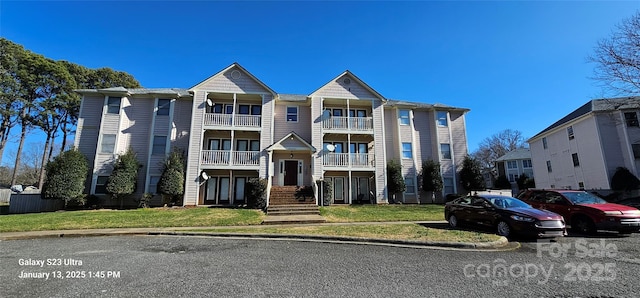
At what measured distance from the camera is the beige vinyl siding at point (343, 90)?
21.1 meters

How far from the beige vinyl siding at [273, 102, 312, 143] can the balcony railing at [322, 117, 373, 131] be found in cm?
172

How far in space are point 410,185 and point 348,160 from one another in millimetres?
5838

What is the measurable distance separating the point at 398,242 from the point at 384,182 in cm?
1235

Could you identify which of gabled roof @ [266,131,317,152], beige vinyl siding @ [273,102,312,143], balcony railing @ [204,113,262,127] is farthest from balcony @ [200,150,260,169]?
beige vinyl siding @ [273,102,312,143]

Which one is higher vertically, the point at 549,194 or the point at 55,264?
the point at 549,194

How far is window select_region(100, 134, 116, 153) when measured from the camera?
18766mm

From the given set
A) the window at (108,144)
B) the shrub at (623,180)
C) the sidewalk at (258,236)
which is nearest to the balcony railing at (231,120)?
the window at (108,144)

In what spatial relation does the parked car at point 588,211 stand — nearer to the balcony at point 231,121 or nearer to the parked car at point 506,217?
the parked car at point 506,217

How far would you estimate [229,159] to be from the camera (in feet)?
61.6

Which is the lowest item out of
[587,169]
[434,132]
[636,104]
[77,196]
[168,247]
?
[168,247]

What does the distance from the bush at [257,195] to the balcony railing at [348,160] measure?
5.06m

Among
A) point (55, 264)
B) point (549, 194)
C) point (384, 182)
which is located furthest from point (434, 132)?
point (55, 264)

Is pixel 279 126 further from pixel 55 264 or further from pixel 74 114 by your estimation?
pixel 74 114

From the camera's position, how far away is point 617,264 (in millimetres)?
5496
